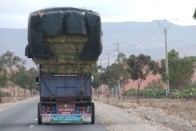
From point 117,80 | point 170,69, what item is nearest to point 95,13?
point 170,69

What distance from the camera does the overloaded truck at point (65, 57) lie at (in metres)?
24.8

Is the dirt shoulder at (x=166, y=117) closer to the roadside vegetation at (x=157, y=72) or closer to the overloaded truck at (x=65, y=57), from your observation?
the overloaded truck at (x=65, y=57)

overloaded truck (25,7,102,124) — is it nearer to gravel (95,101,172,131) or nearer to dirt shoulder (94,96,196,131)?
gravel (95,101,172,131)

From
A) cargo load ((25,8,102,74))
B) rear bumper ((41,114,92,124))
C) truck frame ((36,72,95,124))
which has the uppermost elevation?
cargo load ((25,8,102,74))

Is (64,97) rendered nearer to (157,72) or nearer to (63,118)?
(63,118)

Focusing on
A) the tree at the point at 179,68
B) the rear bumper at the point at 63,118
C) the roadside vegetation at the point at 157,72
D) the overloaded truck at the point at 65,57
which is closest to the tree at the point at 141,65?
the roadside vegetation at the point at 157,72

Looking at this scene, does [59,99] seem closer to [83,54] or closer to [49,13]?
[83,54]

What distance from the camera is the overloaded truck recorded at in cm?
2483

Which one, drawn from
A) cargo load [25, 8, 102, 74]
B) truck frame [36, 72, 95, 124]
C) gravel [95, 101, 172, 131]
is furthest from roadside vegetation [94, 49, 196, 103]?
cargo load [25, 8, 102, 74]

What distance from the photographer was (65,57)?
2520 cm

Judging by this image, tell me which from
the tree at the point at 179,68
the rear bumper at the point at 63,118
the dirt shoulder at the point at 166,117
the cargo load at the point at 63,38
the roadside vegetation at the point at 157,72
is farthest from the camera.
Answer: the tree at the point at 179,68

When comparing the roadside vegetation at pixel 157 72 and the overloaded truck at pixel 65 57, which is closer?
the overloaded truck at pixel 65 57

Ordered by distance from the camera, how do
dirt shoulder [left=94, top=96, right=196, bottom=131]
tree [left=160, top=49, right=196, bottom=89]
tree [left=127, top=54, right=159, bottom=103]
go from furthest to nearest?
1. tree [left=160, top=49, right=196, bottom=89]
2. tree [left=127, top=54, right=159, bottom=103]
3. dirt shoulder [left=94, top=96, right=196, bottom=131]

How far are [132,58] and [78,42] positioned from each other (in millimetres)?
37747
